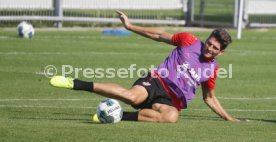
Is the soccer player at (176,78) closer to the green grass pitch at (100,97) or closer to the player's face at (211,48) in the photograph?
the player's face at (211,48)

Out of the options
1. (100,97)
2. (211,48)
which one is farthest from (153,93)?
(100,97)

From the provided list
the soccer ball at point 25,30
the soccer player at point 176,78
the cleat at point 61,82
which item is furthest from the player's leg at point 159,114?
the soccer ball at point 25,30

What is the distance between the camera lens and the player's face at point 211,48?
1226 centimetres

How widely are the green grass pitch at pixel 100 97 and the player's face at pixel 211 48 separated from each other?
959mm

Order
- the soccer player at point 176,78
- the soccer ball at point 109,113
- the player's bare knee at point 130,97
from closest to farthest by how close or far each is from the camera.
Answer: the soccer ball at point 109,113, the player's bare knee at point 130,97, the soccer player at point 176,78

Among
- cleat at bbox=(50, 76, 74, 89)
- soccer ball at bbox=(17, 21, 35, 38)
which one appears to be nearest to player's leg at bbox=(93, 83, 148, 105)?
cleat at bbox=(50, 76, 74, 89)

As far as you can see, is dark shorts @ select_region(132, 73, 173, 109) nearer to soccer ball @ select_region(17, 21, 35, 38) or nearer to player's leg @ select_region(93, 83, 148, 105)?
player's leg @ select_region(93, 83, 148, 105)

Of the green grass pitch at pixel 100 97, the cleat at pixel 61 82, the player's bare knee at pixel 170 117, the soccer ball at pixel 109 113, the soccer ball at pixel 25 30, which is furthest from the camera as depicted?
the soccer ball at pixel 25 30

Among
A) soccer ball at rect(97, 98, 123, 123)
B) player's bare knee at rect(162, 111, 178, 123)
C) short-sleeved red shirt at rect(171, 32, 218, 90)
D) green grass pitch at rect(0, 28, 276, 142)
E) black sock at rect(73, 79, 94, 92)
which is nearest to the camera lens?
green grass pitch at rect(0, 28, 276, 142)

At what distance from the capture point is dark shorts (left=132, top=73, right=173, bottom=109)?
488 inches

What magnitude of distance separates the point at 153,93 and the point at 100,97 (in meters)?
3.69

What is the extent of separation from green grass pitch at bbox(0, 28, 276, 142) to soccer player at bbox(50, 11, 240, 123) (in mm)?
348

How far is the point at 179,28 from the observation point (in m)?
35.1

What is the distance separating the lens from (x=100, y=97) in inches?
629
